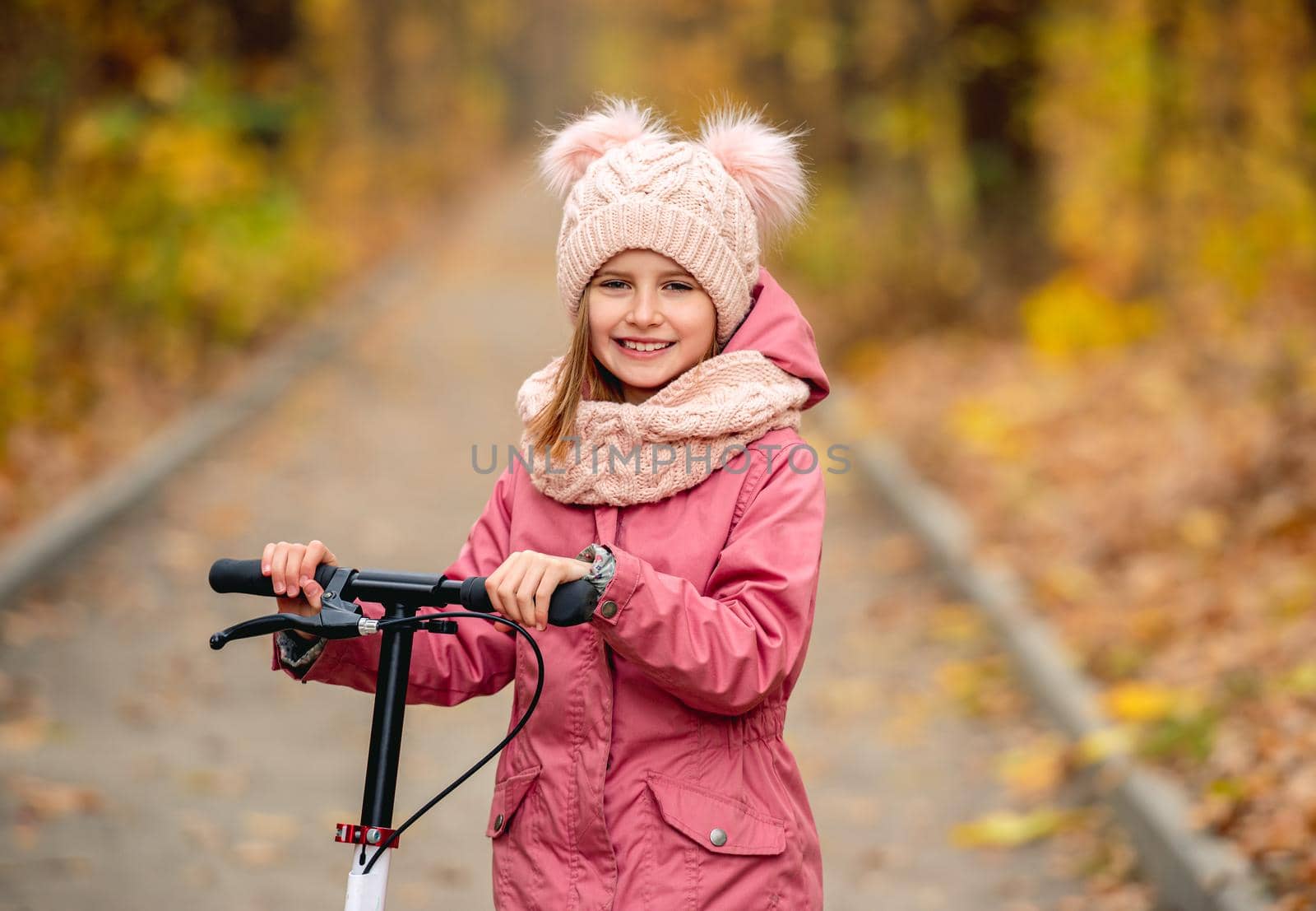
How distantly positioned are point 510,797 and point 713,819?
1.17 ft

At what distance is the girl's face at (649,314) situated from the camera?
2.71 meters

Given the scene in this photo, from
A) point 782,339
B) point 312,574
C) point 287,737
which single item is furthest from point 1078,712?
point 312,574

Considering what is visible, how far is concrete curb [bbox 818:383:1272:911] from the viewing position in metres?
4.48

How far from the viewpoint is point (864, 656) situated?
7652 mm

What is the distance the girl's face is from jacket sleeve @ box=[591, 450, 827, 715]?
9.9 inches

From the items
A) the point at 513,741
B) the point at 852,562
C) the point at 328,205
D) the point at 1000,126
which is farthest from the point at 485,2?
the point at 513,741

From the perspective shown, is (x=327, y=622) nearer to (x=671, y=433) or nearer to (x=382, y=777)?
(x=382, y=777)

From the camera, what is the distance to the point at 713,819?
100 inches

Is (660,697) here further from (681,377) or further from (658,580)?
(681,377)

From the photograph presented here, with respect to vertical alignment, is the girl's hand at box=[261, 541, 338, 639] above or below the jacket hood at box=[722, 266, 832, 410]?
below

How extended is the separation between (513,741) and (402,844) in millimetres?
3333

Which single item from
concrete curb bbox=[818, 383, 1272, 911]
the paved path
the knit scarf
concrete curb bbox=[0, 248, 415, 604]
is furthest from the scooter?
concrete curb bbox=[0, 248, 415, 604]

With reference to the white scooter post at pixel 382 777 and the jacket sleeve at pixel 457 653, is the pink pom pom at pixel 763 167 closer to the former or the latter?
the jacket sleeve at pixel 457 653

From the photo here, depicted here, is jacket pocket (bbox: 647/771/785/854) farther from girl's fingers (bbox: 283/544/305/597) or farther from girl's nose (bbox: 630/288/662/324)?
girl's nose (bbox: 630/288/662/324)
